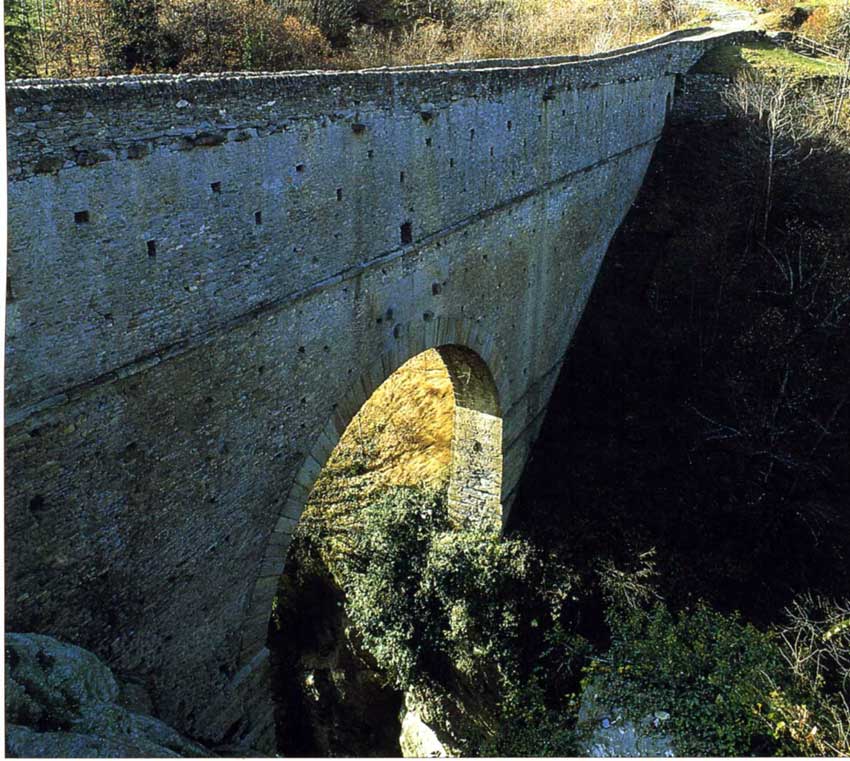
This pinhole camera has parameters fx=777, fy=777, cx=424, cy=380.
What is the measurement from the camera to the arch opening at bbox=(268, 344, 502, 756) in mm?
13781

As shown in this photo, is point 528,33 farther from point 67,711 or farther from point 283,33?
point 67,711

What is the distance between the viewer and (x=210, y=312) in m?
7.03

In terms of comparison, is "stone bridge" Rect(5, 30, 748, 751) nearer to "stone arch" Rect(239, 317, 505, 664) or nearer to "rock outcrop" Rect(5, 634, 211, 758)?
"stone arch" Rect(239, 317, 505, 664)

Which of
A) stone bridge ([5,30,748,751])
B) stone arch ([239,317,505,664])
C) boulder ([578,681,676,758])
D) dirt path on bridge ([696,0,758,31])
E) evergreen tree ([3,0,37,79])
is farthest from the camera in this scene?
dirt path on bridge ([696,0,758,31])

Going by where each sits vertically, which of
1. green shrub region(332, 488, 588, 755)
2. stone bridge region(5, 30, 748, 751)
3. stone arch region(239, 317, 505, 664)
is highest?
stone bridge region(5, 30, 748, 751)

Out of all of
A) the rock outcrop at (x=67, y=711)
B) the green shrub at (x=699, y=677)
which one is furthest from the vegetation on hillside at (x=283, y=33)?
the green shrub at (x=699, y=677)

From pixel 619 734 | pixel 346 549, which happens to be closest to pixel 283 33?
pixel 346 549

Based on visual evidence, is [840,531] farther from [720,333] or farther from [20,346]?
[20,346]

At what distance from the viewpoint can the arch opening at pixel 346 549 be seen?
1378cm

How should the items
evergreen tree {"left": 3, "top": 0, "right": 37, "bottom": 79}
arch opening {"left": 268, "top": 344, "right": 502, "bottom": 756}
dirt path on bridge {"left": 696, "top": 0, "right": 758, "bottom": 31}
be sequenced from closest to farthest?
1. arch opening {"left": 268, "top": 344, "right": 502, "bottom": 756}
2. evergreen tree {"left": 3, "top": 0, "right": 37, "bottom": 79}
3. dirt path on bridge {"left": 696, "top": 0, "right": 758, "bottom": 31}

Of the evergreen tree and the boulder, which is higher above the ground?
the evergreen tree

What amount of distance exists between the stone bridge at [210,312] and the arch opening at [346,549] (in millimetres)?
3145

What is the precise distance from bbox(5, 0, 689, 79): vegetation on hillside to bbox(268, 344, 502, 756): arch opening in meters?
9.05

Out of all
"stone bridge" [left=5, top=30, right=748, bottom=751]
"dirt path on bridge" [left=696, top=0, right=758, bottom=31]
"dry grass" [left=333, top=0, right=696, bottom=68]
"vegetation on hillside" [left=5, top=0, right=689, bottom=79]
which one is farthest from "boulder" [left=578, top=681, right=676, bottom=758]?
"dirt path on bridge" [left=696, top=0, right=758, bottom=31]
